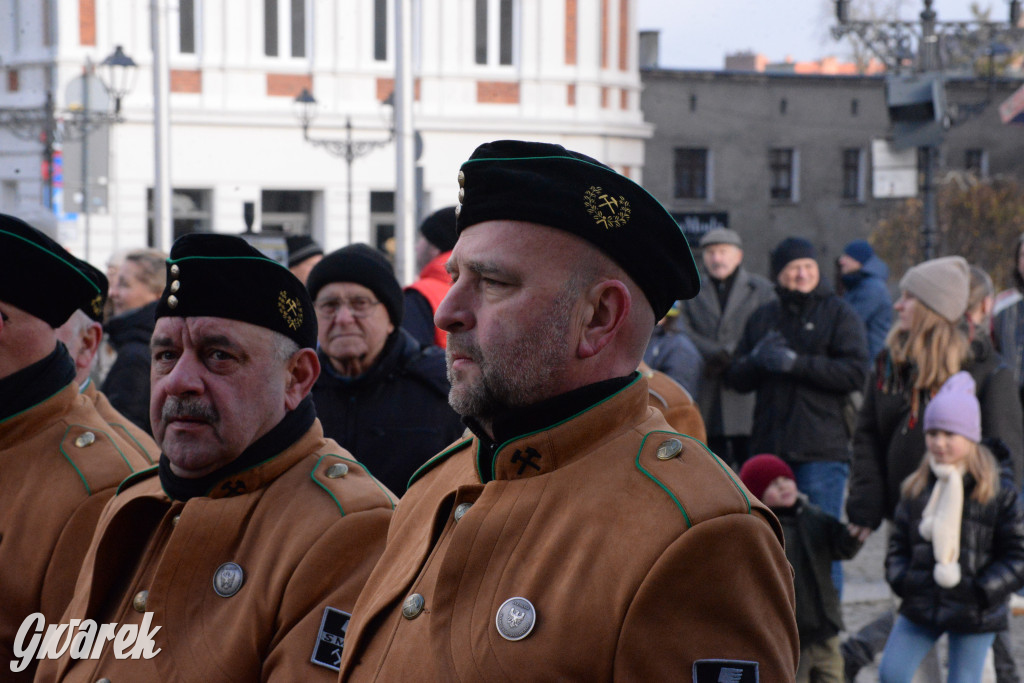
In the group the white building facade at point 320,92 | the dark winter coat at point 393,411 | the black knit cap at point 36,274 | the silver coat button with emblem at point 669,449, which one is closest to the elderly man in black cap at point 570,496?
the silver coat button with emblem at point 669,449

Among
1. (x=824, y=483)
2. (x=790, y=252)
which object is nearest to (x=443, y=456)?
(x=824, y=483)

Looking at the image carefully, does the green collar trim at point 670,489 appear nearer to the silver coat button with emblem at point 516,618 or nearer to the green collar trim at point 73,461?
the silver coat button with emblem at point 516,618

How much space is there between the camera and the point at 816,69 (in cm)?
4628

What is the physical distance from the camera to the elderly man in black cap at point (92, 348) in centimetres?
397

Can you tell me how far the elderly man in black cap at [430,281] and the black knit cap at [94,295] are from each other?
2.02m

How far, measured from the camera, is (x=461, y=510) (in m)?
2.39

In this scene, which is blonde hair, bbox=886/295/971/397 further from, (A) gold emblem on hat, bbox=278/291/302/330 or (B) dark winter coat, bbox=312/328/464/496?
(A) gold emblem on hat, bbox=278/291/302/330

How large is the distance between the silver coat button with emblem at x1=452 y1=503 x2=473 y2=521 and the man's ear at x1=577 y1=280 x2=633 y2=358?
0.36 metres

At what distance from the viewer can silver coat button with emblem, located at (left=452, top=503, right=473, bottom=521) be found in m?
2.38

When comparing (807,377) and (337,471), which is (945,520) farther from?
(337,471)

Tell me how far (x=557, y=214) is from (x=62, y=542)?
1.82 meters

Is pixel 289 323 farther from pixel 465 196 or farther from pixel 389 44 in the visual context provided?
pixel 389 44

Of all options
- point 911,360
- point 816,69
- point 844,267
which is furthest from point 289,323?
point 816,69

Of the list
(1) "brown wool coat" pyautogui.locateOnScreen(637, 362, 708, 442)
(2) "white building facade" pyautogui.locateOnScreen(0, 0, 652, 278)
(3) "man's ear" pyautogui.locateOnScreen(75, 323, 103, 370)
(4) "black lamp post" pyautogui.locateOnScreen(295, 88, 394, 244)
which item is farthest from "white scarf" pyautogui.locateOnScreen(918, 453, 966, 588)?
(2) "white building facade" pyautogui.locateOnScreen(0, 0, 652, 278)
